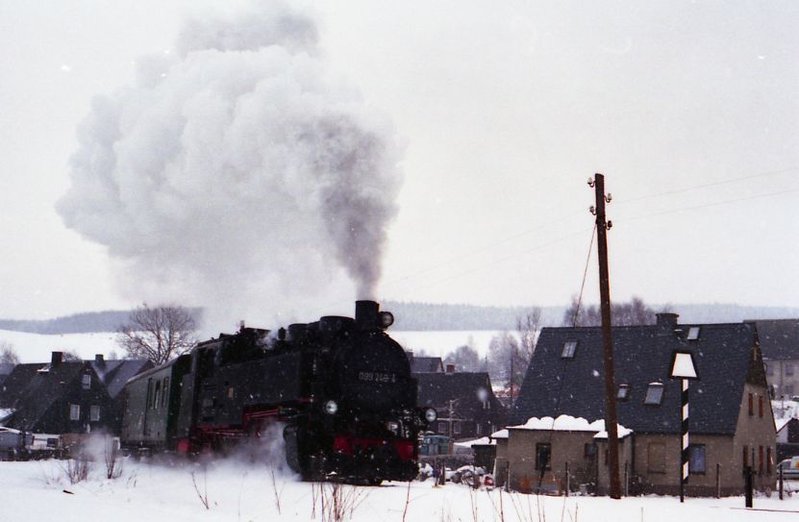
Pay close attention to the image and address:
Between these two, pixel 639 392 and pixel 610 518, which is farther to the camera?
pixel 639 392

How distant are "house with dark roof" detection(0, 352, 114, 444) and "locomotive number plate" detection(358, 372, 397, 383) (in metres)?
43.9

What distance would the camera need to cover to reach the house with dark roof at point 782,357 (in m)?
86.9

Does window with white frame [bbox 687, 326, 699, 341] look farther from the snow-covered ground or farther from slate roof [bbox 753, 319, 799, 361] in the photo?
slate roof [bbox 753, 319, 799, 361]

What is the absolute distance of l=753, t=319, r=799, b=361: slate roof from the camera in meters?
88.9

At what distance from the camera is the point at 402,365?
1641 centimetres

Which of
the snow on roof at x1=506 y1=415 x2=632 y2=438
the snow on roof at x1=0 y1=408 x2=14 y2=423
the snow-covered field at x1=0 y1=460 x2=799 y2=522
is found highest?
the snow on roof at x1=506 y1=415 x2=632 y2=438

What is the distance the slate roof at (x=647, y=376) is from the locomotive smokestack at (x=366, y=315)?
17501mm

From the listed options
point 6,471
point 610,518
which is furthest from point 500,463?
point 610,518

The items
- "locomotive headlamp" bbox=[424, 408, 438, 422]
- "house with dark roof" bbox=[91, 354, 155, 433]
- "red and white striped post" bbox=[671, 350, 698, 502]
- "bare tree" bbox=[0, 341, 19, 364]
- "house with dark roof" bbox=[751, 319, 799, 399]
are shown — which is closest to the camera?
"red and white striped post" bbox=[671, 350, 698, 502]

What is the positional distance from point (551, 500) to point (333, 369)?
4560 mm

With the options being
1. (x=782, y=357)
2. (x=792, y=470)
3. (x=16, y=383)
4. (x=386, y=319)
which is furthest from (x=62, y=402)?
(x=782, y=357)

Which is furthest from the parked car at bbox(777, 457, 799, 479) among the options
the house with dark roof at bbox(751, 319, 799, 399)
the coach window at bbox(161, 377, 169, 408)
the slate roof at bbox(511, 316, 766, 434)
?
the house with dark roof at bbox(751, 319, 799, 399)

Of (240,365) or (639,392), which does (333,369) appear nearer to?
(240,365)

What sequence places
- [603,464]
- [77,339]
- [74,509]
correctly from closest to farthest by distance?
[74,509] < [603,464] < [77,339]
